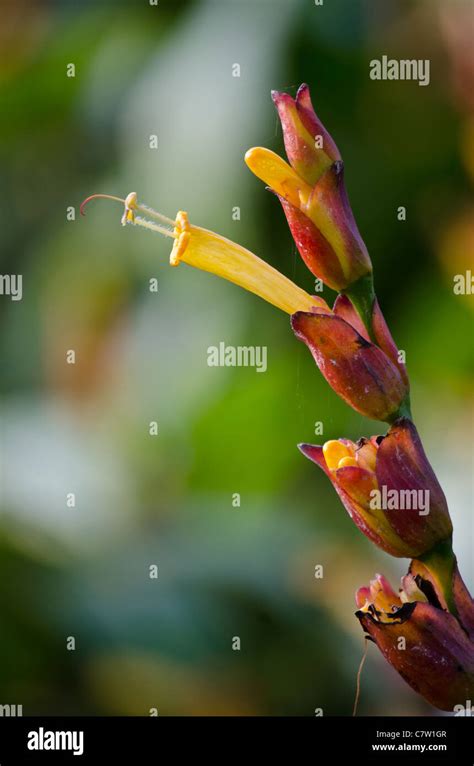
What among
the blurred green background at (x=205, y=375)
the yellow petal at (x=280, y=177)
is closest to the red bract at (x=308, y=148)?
the yellow petal at (x=280, y=177)

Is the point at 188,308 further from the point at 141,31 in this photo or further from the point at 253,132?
the point at 141,31

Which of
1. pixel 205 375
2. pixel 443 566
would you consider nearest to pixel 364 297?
pixel 443 566

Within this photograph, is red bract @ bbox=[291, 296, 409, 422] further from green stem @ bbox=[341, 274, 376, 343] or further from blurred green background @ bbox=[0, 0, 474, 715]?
blurred green background @ bbox=[0, 0, 474, 715]

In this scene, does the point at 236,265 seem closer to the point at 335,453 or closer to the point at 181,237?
the point at 181,237

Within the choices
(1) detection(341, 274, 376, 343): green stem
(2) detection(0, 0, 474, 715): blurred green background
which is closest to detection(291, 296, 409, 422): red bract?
(1) detection(341, 274, 376, 343): green stem
